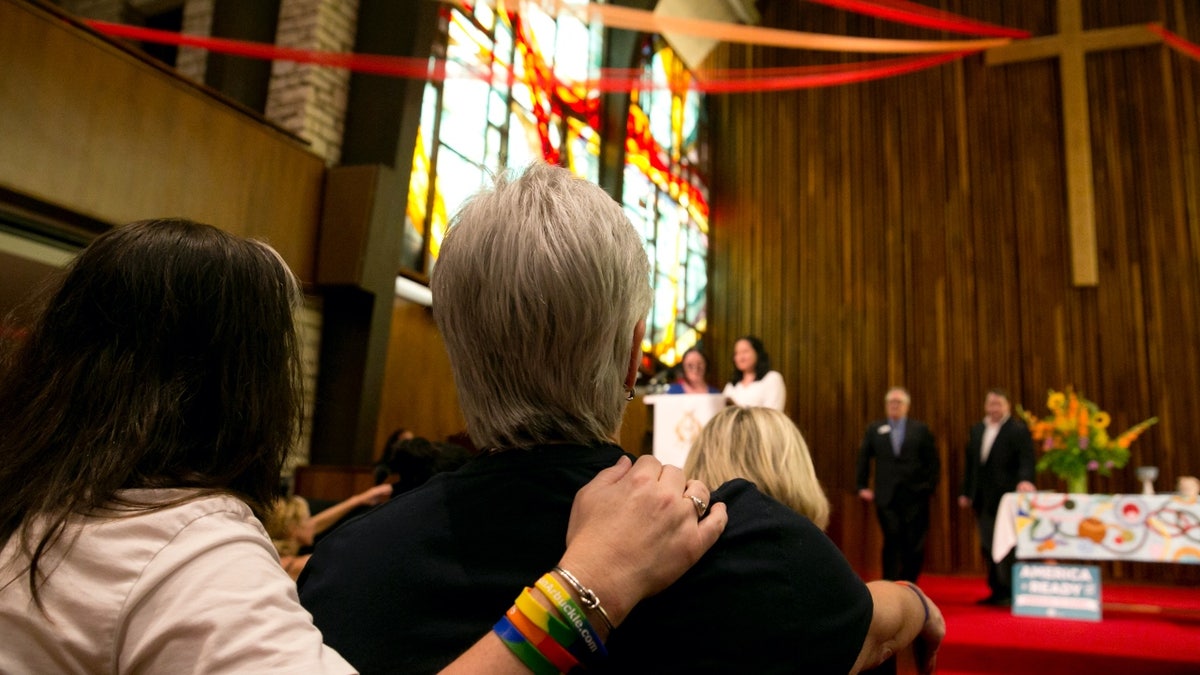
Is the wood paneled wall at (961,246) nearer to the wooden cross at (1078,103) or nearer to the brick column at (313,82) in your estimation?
the wooden cross at (1078,103)

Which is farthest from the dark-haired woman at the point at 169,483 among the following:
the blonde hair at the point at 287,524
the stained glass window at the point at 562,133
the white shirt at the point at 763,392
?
the white shirt at the point at 763,392

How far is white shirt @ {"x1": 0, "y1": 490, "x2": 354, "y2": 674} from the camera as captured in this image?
63 centimetres

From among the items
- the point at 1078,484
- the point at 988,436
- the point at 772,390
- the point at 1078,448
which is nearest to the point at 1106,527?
the point at 1078,484

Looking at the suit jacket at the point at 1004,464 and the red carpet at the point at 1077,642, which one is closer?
the red carpet at the point at 1077,642

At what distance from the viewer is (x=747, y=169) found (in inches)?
424

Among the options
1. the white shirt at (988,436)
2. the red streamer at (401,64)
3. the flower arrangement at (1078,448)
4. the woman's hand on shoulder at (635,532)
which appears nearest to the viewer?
the woman's hand on shoulder at (635,532)

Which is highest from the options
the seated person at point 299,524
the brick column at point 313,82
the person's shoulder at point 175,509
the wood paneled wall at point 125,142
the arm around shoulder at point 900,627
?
the brick column at point 313,82

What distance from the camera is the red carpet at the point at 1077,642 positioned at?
3.72 meters

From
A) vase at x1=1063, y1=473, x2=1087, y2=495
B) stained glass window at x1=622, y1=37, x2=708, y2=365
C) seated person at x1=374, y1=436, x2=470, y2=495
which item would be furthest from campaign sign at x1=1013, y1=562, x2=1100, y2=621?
stained glass window at x1=622, y1=37, x2=708, y2=365

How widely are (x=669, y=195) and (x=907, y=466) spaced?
4.50m

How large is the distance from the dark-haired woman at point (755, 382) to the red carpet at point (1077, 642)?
160cm

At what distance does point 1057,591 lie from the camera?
17.1 ft

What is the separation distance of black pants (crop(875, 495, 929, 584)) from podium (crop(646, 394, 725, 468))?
2.28 meters

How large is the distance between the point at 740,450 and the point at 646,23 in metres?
4.34
